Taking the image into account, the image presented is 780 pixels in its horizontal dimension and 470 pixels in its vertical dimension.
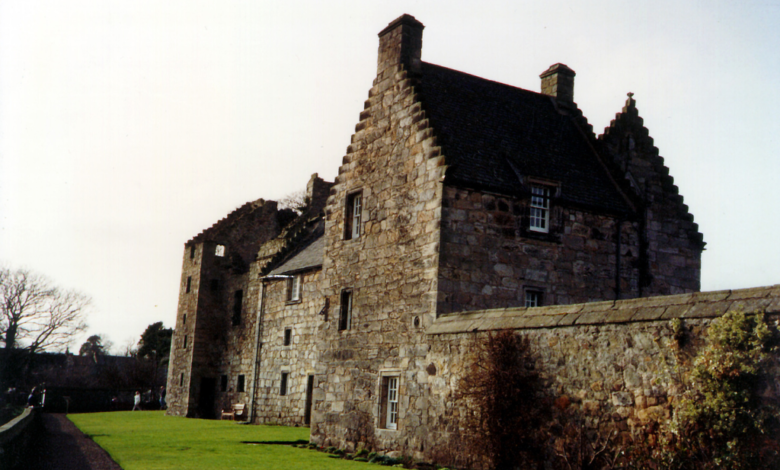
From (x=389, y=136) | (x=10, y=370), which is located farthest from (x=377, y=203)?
(x=10, y=370)

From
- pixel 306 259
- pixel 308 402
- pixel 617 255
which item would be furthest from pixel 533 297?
pixel 306 259

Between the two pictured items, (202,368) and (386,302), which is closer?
(386,302)

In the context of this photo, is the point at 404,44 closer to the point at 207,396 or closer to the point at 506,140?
the point at 506,140

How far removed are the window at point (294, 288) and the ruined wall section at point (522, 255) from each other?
15500 mm

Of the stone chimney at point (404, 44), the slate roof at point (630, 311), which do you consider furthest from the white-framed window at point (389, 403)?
the stone chimney at point (404, 44)

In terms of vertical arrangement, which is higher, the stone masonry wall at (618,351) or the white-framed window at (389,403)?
the stone masonry wall at (618,351)

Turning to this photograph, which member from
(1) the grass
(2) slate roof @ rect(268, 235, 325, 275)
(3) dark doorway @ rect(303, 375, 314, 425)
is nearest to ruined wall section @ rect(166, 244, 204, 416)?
(2) slate roof @ rect(268, 235, 325, 275)

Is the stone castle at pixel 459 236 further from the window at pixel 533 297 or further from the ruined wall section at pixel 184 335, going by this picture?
the ruined wall section at pixel 184 335

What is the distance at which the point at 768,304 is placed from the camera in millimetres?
8586

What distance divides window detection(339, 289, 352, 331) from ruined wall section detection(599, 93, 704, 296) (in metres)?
7.76

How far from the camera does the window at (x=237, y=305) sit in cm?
3957

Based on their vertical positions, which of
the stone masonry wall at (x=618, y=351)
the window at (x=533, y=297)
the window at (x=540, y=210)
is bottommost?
the stone masonry wall at (x=618, y=351)

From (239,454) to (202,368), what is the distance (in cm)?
2424

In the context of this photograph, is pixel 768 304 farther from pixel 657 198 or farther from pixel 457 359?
pixel 657 198
